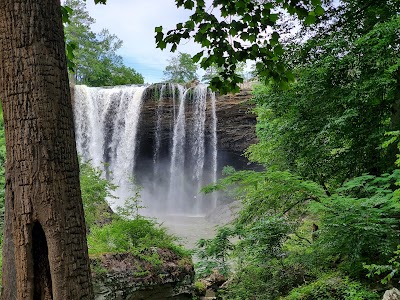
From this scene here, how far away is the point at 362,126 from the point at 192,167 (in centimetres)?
1894

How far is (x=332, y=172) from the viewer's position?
20.3ft

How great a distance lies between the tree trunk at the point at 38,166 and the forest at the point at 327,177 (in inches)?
80.8

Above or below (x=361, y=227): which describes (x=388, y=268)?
below

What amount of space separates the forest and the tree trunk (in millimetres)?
2053

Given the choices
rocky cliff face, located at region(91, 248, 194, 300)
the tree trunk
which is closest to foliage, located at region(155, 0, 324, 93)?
the tree trunk

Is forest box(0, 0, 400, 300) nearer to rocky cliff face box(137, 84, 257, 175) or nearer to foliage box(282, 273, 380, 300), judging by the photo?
foliage box(282, 273, 380, 300)

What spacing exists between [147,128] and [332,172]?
19151 millimetres

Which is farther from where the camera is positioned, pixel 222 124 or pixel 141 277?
pixel 222 124

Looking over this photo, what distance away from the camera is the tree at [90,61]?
35500mm

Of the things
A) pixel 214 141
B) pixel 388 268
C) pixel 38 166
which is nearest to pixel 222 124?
pixel 214 141

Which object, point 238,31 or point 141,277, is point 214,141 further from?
point 238,31

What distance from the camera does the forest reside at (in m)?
4.39

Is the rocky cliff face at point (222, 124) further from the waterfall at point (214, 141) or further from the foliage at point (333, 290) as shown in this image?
the foliage at point (333, 290)

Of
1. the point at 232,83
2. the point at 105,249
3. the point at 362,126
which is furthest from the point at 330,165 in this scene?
the point at 105,249
